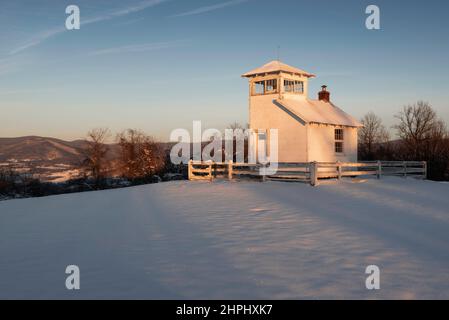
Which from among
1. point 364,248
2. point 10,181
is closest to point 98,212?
point 364,248

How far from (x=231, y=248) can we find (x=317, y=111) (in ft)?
68.2

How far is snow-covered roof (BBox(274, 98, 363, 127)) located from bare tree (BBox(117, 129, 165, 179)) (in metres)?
26.9

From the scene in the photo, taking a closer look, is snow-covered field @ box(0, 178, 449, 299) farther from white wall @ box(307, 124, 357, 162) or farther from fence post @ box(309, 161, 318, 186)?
white wall @ box(307, 124, 357, 162)

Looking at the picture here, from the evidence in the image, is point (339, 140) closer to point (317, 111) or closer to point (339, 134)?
point (339, 134)

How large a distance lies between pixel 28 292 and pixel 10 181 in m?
42.7

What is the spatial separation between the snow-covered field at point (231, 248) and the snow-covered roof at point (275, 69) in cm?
1276

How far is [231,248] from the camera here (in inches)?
313

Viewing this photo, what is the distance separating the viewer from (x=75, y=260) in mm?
7273

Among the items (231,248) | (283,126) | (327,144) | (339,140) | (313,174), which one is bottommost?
(231,248)

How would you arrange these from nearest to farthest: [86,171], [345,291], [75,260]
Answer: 1. [345,291]
2. [75,260]
3. [86,171]

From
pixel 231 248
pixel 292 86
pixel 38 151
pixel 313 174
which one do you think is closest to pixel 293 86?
pixel 292 86

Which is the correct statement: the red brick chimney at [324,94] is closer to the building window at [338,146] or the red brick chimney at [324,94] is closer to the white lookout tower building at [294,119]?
the white lookout tower building at [294,119]
